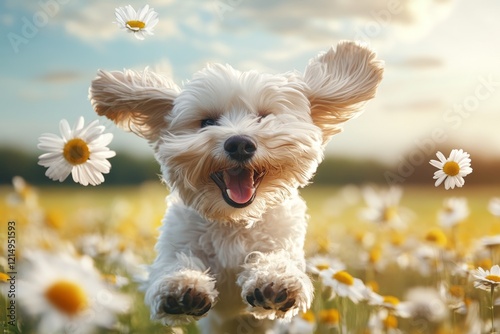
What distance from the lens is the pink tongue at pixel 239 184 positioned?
2984 millimetres

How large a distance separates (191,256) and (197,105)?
2.19 feet

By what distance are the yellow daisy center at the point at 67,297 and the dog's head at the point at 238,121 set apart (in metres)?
0.87

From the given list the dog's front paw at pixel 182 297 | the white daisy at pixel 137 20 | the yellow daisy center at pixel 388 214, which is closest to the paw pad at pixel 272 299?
the dog's front paw at pixel 182 297

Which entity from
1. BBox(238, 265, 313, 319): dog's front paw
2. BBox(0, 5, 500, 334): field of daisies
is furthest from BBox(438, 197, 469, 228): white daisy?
BBox(238, 265, 313, 319): dog's front paw

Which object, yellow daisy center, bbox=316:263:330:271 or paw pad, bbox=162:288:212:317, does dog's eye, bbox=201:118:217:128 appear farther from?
yellow daisy center, bbox=316:263:330:271

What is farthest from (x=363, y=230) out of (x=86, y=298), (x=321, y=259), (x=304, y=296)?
(x=86, y=298)

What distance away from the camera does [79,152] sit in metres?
3.18

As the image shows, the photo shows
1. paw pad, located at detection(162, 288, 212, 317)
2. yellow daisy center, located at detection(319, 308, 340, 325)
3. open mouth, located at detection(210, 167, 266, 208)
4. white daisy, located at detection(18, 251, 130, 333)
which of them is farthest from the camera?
yellow daisy center, located at detection(319, 308, 340, 325)

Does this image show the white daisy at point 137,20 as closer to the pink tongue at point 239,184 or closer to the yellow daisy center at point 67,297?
the pink tongue at point 239,184

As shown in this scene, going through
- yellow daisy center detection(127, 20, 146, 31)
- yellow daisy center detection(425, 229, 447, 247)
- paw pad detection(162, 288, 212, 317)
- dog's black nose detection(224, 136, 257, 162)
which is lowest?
paw pad detection(162, 288, 212, 317)

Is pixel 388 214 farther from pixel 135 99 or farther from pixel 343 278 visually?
pixel 135 99

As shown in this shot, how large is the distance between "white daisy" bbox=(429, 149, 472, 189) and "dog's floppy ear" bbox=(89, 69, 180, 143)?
1302mm

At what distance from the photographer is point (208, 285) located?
282 cm

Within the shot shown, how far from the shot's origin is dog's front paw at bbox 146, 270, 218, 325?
8.98 feet
